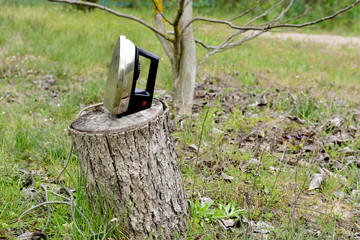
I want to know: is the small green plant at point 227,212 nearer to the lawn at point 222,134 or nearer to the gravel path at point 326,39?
the lawn at point 222,134

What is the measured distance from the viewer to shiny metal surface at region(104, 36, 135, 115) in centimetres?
188

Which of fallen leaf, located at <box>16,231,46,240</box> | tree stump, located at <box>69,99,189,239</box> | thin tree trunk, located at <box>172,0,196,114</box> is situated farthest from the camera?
thin tree trunk, located at <box>172,0,196,114</box>

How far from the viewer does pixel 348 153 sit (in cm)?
333

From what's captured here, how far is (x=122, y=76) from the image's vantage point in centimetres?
189

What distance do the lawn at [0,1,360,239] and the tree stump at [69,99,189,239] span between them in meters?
0.15

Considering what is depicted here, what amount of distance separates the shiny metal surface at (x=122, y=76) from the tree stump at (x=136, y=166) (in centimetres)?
10

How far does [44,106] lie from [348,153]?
358 cm

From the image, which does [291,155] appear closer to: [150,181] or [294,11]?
[150,181]

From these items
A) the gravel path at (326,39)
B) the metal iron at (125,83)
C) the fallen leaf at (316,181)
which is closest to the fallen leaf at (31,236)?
the metal iron at (125,83)

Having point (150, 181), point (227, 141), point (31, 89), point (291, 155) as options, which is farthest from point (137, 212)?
point (31, 89)

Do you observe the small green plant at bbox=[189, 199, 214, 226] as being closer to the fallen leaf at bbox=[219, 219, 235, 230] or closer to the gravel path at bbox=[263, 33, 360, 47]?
the fallen leaf at bbox=[219, 219, 235, 230]

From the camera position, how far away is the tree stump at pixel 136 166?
1876 millimetres

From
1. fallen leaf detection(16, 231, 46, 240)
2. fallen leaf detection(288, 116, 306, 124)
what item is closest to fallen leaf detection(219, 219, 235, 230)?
fallen leaf detection(16, 231, 46, 240)

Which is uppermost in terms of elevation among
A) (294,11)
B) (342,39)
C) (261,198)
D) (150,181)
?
(294,11)
